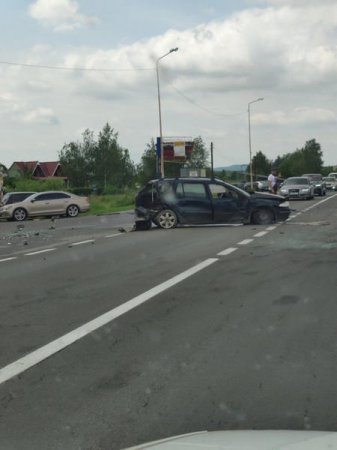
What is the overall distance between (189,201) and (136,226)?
1941mm

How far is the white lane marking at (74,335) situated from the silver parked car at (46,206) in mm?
24895

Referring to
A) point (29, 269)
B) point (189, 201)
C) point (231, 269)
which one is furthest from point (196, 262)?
point (189, 201)

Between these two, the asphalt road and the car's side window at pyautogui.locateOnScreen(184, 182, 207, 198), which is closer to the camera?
the asphalt road

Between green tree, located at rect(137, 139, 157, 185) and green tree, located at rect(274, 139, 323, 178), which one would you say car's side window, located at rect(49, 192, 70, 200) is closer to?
green tree, located at rect(137, 139, 157, 185)

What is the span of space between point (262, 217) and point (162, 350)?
48.7 ft

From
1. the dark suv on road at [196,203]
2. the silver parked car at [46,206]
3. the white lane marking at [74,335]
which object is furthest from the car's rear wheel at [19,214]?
the white lane marking at [74,335]

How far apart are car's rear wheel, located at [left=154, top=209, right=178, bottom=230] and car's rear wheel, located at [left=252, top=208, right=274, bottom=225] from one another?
2.47 metres

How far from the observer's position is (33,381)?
448 centimetres

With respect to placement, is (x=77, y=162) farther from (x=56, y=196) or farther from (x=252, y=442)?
(x=252, y=442)

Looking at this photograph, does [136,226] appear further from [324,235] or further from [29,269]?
[29,269]

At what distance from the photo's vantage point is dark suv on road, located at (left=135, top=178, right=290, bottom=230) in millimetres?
19297

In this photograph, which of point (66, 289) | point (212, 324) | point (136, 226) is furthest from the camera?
point (136, 226)

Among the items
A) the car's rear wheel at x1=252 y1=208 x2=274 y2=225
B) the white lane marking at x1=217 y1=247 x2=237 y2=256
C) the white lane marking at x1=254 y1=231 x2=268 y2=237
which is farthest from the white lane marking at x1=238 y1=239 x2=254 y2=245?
the car's rear wheel at x1=252 y1=208 x2=274 y2=225

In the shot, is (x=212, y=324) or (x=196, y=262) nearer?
(x=212, y=324)
